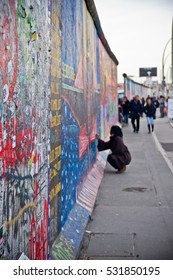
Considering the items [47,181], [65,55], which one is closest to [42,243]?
[47,181]

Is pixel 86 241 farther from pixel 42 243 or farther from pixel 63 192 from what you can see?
pixel 42 243

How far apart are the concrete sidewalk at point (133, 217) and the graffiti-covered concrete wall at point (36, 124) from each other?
0.56 metres

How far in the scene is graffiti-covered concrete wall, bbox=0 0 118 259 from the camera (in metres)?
2.79

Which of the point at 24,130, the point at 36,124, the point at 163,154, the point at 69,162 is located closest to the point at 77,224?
the point at 69,162

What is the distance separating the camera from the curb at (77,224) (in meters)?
4.50

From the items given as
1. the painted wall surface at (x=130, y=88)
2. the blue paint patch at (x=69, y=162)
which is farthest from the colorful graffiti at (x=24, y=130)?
the painted wall surface at (x=130, y=88)

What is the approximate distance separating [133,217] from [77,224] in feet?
3.77

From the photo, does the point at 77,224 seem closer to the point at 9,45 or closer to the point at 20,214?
the point at 20,214

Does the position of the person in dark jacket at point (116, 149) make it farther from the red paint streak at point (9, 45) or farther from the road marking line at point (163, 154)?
the red paint streak at point (9, 45)

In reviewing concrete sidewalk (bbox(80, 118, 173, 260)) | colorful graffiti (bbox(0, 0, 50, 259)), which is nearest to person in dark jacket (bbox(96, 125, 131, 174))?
concrete sidewalk (bbox(80, 118, 173, 260))

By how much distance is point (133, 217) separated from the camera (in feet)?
20.8

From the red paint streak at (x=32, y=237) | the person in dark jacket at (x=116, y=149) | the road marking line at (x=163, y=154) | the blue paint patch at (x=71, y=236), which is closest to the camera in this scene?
the red paint streak at (x=32, y=237)
